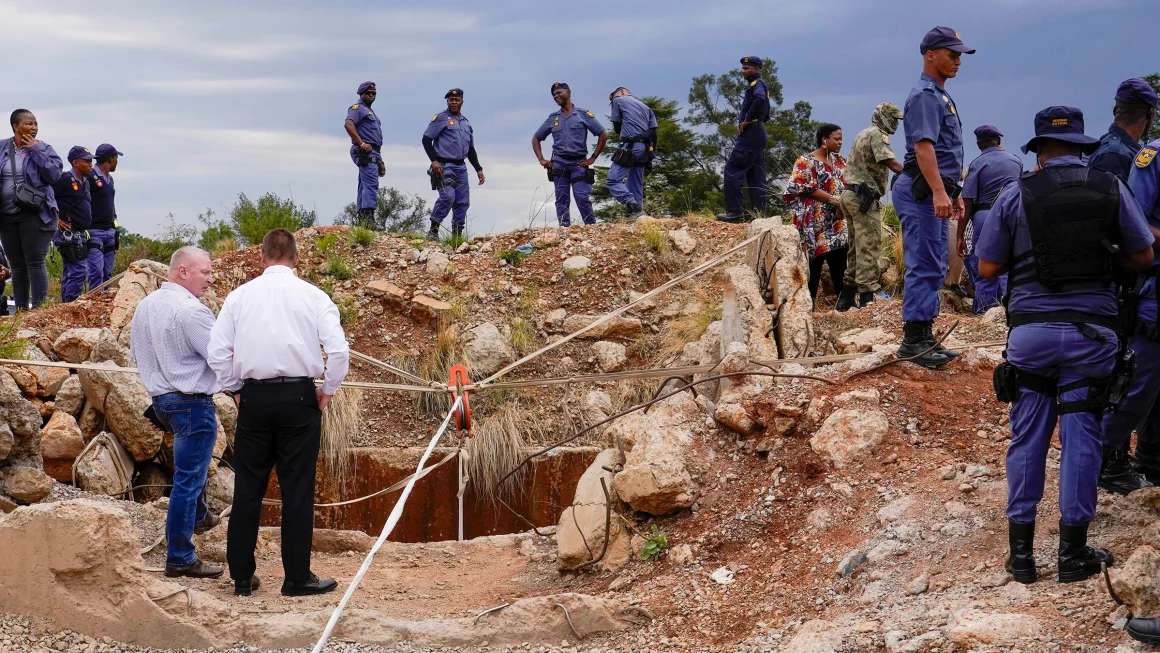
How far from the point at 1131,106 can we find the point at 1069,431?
1827 millimetres

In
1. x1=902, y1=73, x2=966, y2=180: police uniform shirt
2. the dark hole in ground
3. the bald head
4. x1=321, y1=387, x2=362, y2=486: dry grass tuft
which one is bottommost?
the dark hole in ground

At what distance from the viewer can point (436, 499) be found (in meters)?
9.14

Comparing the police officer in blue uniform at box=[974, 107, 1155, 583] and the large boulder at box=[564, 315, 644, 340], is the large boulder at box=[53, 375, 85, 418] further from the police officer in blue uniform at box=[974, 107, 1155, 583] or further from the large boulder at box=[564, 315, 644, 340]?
the police officer in blue uniform at box=[974, 107, 1155, 583]

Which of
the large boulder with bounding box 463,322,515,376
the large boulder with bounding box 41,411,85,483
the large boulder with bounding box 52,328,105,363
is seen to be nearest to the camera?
the large boulder with bounding box 41,411,85,483

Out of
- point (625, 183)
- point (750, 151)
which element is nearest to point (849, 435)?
point (750, 151)

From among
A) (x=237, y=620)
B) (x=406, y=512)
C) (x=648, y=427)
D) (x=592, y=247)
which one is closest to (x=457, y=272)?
(x=592, y=247)

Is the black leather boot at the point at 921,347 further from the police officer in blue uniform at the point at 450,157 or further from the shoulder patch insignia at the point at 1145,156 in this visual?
the police officer in blue uniform at the point at 450,157

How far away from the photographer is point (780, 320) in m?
7.52

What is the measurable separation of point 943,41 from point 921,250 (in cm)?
113

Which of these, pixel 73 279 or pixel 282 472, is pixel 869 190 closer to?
pixel 282 472

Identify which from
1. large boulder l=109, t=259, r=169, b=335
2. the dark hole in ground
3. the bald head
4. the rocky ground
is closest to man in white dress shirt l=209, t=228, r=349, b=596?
the rocky ground

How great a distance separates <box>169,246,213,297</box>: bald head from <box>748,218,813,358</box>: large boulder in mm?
3640

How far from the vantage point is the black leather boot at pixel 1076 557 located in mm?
3875

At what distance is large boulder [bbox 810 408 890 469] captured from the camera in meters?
5.39
